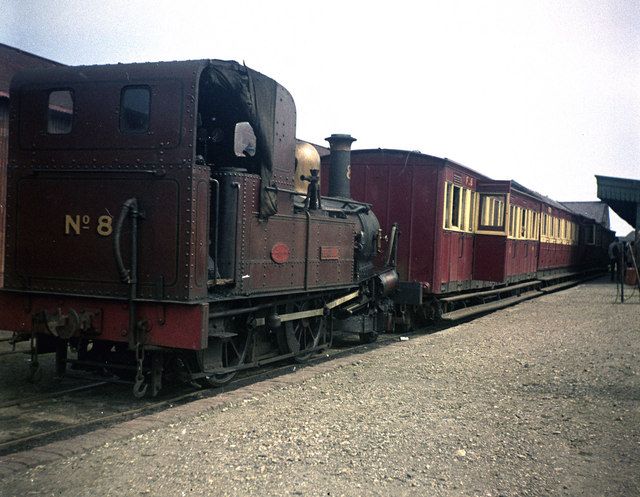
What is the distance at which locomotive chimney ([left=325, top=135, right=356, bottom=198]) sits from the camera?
1045 centimetres

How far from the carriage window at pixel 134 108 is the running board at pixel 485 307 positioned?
311 inches

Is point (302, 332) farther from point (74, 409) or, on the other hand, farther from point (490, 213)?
point (490, 213)

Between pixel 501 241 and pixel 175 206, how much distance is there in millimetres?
10090

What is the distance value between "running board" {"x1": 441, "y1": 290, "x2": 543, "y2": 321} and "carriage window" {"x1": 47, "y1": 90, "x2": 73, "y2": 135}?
8.12 meters

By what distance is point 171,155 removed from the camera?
600cm

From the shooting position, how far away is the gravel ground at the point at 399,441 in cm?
392

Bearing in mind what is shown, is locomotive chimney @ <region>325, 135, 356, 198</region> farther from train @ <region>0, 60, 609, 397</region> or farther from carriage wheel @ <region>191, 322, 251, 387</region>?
carriage wheel @ <region>191, 322, 251, 387</region>

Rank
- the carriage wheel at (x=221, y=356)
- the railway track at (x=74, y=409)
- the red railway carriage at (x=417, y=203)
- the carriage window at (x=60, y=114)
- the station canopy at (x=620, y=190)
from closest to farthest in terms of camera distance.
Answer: the railway track at (x=74, y=409), the carriage window at (x=60, y=114), the carriage wheel at (x=221, y=356), the red railway carriage at (x=417, y=203), the station canopy at (x=620, y=190)

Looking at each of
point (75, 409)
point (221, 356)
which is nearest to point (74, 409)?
point (75, 409)

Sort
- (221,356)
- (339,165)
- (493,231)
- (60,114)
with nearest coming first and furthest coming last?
1. (60,114)
2. (221,356)
3. (339,165)
4. (493,231)

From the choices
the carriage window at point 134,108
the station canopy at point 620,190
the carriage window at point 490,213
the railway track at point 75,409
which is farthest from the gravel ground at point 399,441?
the station canopy at point 620,190

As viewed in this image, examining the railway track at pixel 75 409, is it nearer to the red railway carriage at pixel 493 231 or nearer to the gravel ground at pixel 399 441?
the gravel ground at pixel 399 441

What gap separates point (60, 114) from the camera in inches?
255

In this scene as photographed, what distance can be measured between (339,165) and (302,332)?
10.1ft
